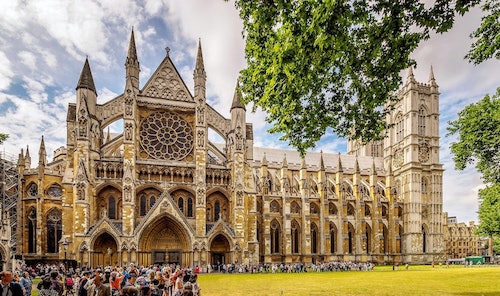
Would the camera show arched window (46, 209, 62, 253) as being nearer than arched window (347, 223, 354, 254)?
Yes

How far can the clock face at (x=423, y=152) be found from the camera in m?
59.8

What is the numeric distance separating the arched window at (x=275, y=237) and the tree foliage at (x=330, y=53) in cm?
3818

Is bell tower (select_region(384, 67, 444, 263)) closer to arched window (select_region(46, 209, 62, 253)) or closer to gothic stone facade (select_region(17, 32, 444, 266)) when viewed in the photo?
gothic stone facade (select_region(17, 32, 444, 266))

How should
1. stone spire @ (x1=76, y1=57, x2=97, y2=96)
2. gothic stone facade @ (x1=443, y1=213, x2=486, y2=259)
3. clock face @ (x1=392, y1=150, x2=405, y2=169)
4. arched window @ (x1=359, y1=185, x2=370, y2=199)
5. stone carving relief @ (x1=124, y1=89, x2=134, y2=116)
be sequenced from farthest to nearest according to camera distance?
gothic stone facade @ (x1=443, y1=213, x2=486, y2=259)
clock face @ (x1=392, y1=150, x2=405, y2=169)
arched window @ (x1=359, y1=185, x2=370, y2=199)
stone carving relief @ (x1=124, y1=89, x2=134, y2=116)
stone spire @ (x1=76, y1=57, x2=97, y2=96)

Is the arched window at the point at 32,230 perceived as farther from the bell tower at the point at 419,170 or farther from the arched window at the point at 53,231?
the bell tower at the point at 419,170

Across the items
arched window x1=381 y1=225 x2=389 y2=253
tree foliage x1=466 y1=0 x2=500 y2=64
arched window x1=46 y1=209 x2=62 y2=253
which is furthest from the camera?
arched window x1=381 y1=225 x2=389 y2=253

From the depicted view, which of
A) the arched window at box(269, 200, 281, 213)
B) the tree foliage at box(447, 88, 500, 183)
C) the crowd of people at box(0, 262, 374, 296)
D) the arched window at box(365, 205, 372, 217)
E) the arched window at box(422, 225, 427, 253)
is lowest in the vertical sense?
the arched window at box(422, 225, 427, 253)

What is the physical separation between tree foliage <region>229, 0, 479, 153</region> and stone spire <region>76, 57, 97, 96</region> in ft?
81.8

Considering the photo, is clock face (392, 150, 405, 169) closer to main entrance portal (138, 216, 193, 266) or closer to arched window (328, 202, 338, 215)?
arched window (328, 202, 338, 215)

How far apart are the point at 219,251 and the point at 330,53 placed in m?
29.0

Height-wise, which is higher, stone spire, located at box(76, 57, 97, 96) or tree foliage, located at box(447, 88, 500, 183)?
stone spire, located at box(76, 57, 97, 96)

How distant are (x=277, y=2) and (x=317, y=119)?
4829 mm

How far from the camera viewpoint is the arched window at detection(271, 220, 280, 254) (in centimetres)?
5006

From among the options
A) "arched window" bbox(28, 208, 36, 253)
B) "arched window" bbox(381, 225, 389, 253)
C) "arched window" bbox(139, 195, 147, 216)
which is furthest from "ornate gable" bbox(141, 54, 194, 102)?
"arched window" bbox(381, 225, 389, 253)
